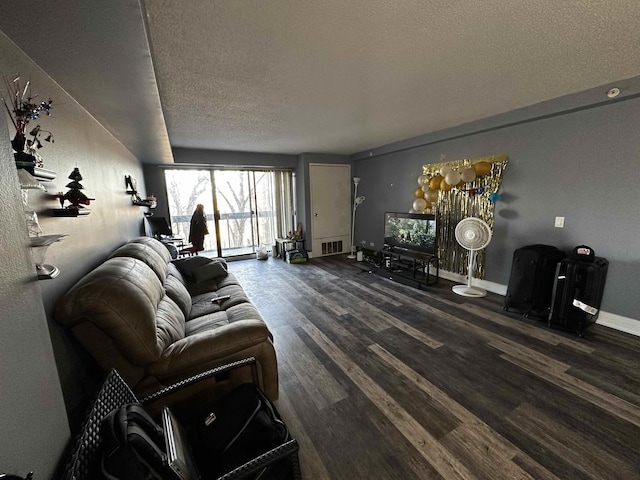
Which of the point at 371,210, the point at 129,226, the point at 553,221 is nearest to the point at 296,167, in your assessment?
the point at 371,210

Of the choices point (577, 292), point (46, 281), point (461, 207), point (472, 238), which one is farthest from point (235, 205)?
point (577, 292)

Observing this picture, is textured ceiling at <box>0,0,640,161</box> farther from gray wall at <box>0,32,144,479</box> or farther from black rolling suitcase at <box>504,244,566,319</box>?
black rolling suitcase at <box>504,244,566,319</box>

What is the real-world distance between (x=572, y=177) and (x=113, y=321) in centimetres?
420

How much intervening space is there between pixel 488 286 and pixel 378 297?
1.59 meters

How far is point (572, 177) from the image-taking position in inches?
111

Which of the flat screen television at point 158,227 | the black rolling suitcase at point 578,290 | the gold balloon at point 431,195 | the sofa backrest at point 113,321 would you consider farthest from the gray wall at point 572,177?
the flat screen television at point 158,227

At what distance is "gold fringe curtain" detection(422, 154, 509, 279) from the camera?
3.48 metres

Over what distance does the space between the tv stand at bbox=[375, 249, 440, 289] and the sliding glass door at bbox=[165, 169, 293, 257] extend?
265 centimetres

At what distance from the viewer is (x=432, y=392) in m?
1.87

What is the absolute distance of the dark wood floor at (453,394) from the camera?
1.40 meters

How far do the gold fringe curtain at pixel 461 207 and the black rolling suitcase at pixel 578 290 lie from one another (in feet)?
3.49

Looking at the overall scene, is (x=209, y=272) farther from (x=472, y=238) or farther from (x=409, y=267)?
(x=472, y=238)

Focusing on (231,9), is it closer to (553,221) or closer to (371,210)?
(553,221)

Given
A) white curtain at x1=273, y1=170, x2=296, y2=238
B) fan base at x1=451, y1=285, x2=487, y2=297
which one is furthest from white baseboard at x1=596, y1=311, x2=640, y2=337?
white curtain at x1=273, y1=170, x2=296, y2=238
